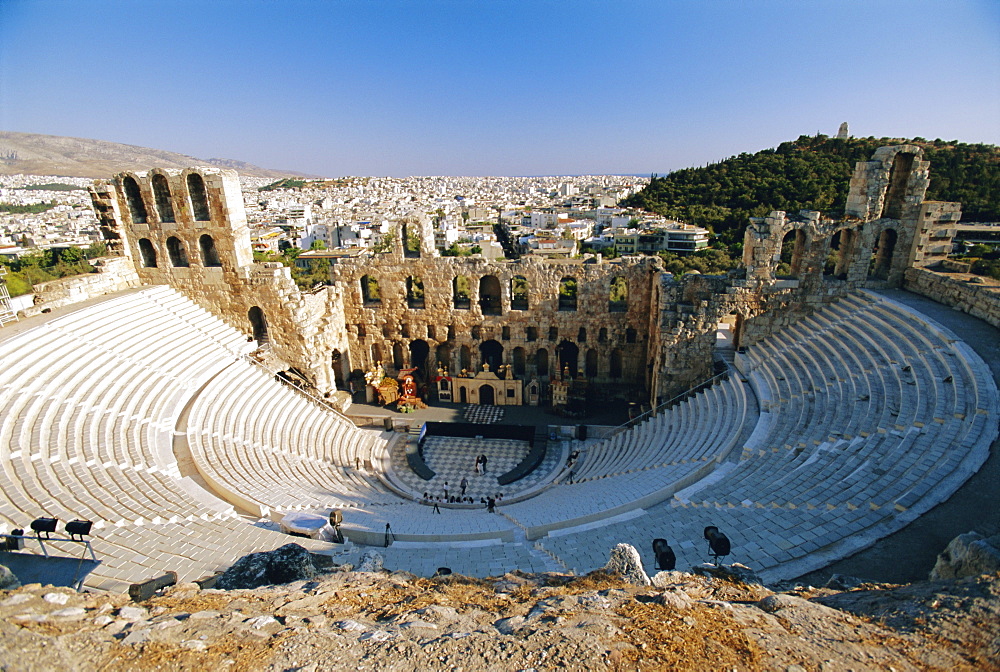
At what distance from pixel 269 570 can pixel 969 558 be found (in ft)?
28.3

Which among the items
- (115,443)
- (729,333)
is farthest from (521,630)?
(729,333)

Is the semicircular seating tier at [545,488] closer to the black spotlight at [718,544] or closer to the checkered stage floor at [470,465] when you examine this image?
the black spotlight at [718,544]

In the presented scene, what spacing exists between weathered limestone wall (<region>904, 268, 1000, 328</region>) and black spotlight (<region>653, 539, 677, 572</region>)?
12140 millimetres

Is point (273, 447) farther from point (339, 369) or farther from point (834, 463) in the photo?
point (834, 463)

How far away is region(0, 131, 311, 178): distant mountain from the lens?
461ft

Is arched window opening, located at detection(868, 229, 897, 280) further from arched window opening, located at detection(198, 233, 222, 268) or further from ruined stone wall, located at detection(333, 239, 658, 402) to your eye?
arched window opening, located at detection(198, 233, 222, 268)

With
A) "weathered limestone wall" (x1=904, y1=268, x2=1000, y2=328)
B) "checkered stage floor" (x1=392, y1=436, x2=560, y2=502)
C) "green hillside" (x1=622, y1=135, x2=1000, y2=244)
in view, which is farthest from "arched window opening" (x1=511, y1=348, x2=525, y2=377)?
"weathered limestone wall" (x1=904, y1=268, x2=1000, y2=328)

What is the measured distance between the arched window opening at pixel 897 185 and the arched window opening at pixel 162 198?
25807 mm

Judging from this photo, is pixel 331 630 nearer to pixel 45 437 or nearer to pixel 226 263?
pixel 45 437

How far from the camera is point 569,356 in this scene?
73.5 feet

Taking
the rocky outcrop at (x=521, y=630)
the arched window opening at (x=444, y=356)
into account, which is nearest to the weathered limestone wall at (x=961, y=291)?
the rocky outcrop at (x=521, y=630)

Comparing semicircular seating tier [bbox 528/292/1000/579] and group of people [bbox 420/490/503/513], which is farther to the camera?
group of people [bbox 420/490/503/513]

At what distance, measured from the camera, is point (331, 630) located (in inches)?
187

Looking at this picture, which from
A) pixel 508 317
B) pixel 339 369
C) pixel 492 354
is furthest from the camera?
pixel 492 354
